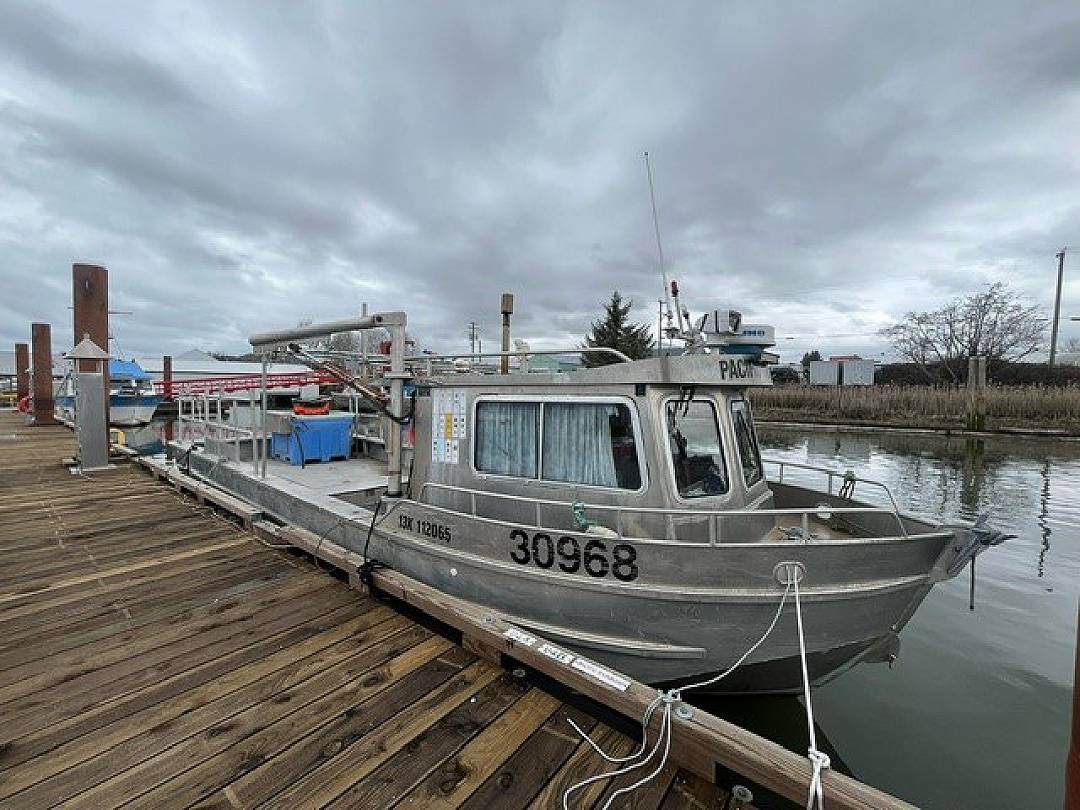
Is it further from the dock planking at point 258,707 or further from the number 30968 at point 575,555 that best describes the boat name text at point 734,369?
the dock planking at point 258,707

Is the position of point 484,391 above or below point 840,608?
above

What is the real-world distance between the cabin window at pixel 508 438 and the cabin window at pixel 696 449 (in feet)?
4.00

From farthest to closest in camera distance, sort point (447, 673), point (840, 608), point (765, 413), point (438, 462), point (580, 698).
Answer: point (765, 413) → point (438, 462) → point (840, 608) → point (447, 673) → point (580, 698)

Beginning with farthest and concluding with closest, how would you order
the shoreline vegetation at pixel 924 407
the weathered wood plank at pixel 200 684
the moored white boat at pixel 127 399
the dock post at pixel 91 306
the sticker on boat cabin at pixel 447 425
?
the moored white boat at pixel 127 399
the shoreline vegetation at pixel 924 407
the dock post at pixel 91 306
the sticker on boat cabin at pixel 447 425
the weathered wood plank at pixel 200 684

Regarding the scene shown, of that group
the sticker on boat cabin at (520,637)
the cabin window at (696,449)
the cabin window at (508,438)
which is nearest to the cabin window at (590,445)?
the cabin window at (508,438)

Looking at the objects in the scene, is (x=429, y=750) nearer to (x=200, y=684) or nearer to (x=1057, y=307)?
(x=200, y=684)

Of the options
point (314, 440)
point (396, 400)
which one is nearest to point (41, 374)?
point (314, 440)

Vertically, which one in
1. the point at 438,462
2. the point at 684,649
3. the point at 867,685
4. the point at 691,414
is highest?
the point at 691,414

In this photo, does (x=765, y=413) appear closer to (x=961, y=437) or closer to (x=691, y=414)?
(x=961, y=437)

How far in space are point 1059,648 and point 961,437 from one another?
65.2 ft

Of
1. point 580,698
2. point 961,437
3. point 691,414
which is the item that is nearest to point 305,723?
point 580,698

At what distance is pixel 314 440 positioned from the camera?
8055 mm

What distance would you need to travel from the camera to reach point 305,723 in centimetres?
282

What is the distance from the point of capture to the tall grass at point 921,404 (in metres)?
22.3
